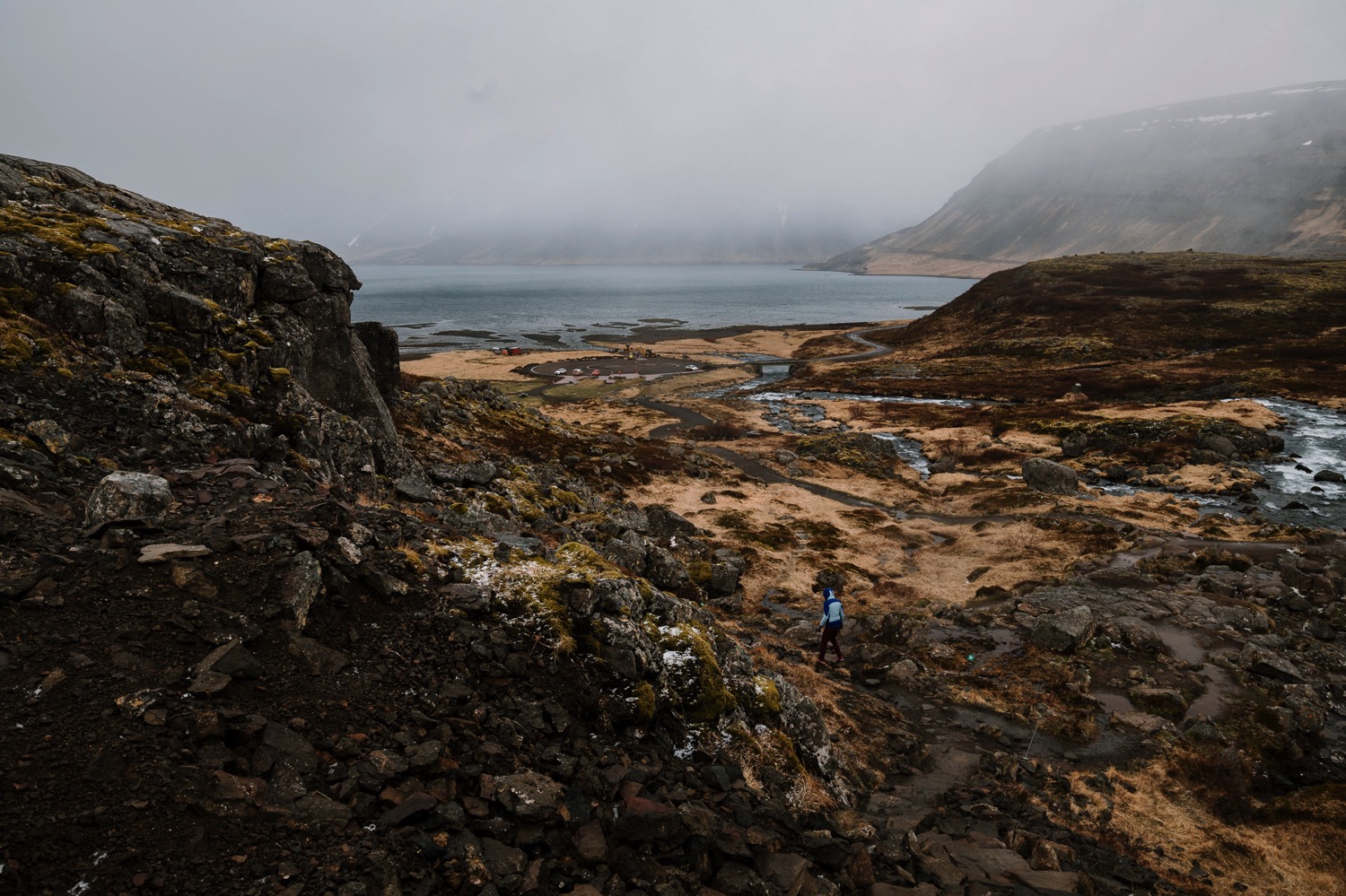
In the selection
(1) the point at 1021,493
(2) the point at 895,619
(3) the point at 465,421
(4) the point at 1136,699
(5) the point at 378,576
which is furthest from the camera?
(1) the point at 1021,493

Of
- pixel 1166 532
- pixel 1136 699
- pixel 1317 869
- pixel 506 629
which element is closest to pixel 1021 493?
pixel 1166 532

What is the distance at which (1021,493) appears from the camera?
167ft

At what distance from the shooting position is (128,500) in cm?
1097

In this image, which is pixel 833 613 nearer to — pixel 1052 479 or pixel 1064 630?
pixel 1064 630

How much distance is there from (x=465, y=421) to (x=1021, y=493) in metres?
44.9

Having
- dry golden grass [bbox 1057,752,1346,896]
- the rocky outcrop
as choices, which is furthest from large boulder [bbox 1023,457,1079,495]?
the rocky outcrop

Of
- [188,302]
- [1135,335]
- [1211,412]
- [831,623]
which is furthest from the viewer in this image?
[1135,335]

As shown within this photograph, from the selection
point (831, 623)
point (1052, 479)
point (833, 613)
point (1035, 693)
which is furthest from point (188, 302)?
point (1052, 479)

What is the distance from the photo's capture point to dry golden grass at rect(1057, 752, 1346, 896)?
45.0ft

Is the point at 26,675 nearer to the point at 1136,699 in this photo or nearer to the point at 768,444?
the point at 1136,699

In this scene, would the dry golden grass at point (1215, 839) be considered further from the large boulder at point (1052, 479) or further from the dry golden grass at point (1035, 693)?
the large boulder at point (1052, 479)

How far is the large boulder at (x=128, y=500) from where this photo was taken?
10.7 m

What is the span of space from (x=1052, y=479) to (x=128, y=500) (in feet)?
196

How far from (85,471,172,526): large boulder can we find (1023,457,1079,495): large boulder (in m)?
57.7
